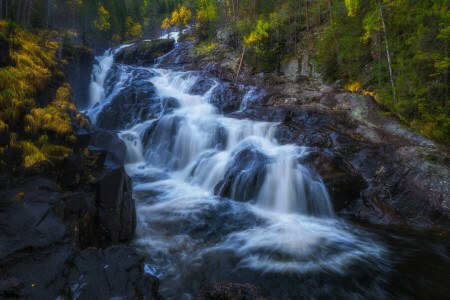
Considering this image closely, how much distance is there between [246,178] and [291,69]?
45.3ft

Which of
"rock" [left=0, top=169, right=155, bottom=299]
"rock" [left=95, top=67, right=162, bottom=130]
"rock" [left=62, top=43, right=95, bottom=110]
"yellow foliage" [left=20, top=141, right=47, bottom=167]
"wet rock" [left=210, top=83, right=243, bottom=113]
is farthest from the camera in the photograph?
"rock" [left=62, top=43, right=95, bottom=110]

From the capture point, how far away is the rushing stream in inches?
194

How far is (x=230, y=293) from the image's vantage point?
3.07 metres

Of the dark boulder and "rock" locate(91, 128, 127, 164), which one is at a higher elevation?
"rock" locate(91, 128, 127, 164)

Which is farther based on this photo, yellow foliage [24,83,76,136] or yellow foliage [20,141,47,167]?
yellow foliage [24,83,76,136]

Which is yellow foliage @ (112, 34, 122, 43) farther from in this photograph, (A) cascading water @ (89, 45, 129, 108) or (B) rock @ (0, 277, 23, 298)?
(B) rock @ (0, 277, 23, 298)

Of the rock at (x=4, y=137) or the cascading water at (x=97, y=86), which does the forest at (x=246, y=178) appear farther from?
the cascading water at (x=97, y=86)

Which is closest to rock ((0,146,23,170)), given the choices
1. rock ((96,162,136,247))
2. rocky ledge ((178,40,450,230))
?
rock ((96,162,136,247))

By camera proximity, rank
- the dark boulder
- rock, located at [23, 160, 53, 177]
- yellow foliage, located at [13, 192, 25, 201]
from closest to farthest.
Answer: yellow foliage, located at [13, 192, 25, 201] → rock, located at [23, 160, 53, 177] → the dark boulder

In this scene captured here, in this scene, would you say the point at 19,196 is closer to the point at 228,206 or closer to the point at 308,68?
the point at 228,206

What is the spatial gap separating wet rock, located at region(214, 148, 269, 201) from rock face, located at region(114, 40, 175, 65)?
95.7 ft

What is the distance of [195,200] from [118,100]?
11709 mm

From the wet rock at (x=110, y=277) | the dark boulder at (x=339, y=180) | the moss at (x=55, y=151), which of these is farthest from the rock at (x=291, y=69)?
the wet rock at (x=110, y=277)

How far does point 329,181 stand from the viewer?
8219mm
